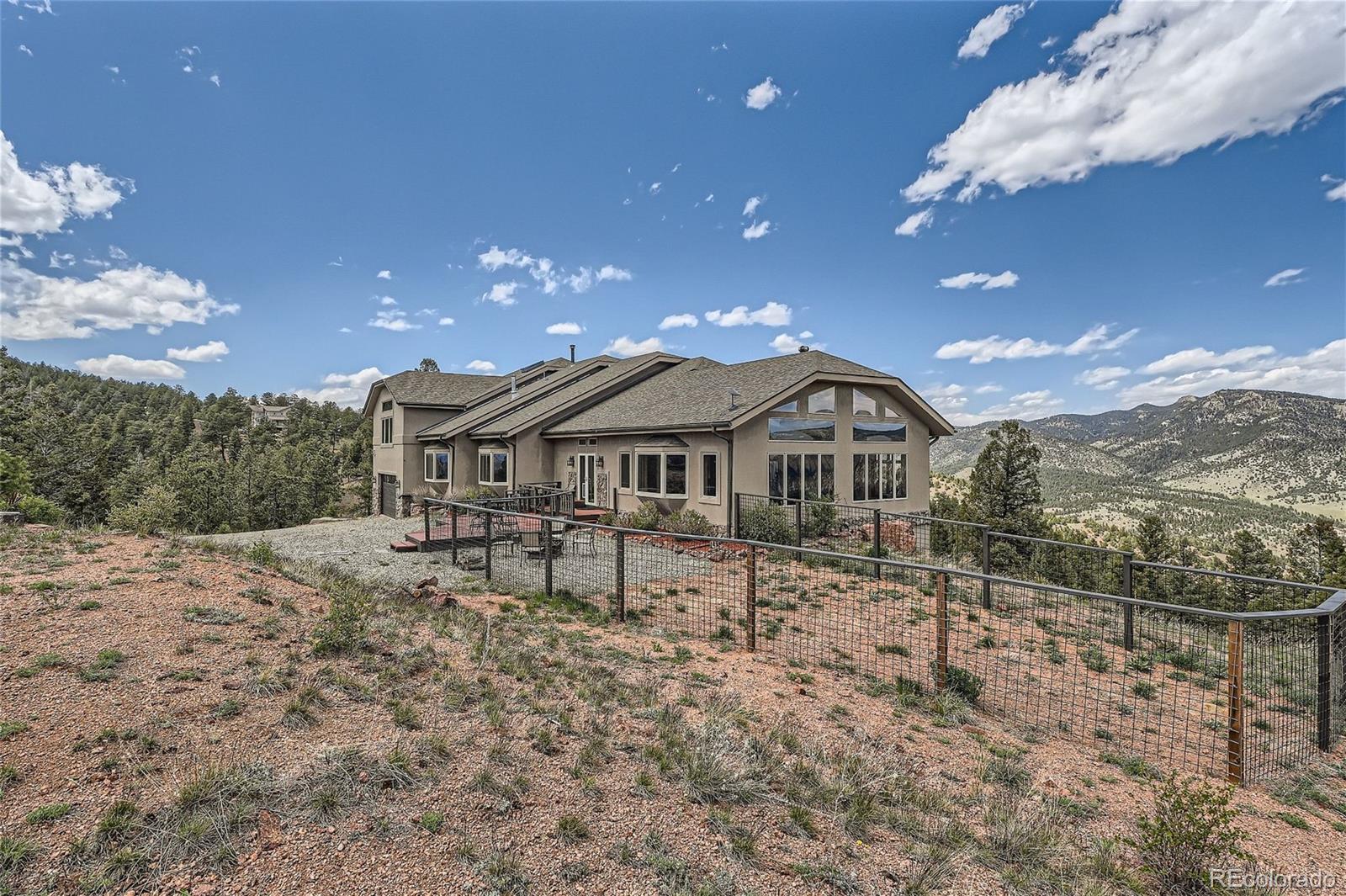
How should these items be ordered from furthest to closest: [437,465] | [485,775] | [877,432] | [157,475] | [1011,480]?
[157,475]
[437,465]
[1011,480]
[877,432]
[485,775]

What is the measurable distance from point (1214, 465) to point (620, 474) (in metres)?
114

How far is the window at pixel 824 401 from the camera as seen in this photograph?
17.1 metres

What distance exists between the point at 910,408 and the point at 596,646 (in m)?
16.0

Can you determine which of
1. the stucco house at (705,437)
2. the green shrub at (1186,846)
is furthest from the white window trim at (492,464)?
the green shrub at (1186,846)

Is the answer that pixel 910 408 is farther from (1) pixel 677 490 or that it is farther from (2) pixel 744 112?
(2) pixel 744 112

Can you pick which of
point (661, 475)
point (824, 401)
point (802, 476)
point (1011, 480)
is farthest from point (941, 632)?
point (1011, 480)

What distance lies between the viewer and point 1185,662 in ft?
23.6

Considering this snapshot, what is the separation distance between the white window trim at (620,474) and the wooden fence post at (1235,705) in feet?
48.2


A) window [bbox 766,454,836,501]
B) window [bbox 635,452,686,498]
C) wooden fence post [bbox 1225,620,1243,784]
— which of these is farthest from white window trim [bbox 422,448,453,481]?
wooden fence post [bbox 1225,620,1243,784]

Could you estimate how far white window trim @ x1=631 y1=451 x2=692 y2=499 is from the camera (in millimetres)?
16609

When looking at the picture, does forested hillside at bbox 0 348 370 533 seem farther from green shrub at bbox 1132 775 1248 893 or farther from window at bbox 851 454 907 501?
green shrub at bbox 1132 775 1248 893

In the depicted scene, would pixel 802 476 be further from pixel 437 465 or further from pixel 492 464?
pixel 437 465

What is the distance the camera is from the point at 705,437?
53.0 ft

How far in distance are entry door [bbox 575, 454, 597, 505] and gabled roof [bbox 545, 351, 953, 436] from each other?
3.58 ft
